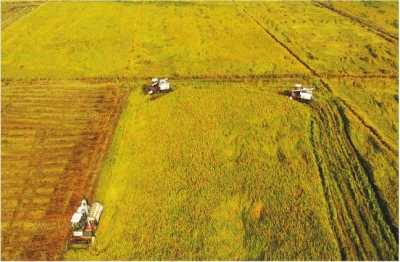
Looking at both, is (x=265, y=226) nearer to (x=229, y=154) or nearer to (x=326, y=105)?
(x=229, y=154)

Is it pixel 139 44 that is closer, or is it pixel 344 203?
pixel 344 203

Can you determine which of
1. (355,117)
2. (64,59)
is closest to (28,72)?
(64,59)

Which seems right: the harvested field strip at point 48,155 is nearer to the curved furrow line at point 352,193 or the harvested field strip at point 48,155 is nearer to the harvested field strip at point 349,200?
the harvested field strip at point 349,200

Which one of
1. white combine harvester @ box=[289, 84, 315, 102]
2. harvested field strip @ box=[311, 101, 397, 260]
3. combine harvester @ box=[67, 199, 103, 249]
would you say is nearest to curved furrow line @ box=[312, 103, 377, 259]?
harvested field strip @ box=[311, 101, 397, 260]

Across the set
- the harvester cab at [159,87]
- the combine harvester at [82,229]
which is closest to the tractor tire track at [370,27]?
the harvester cab at [159,87]

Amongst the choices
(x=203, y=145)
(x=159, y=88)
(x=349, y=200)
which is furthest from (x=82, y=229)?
(x=349, y=200)

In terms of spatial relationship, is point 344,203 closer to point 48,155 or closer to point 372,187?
point 372,187
